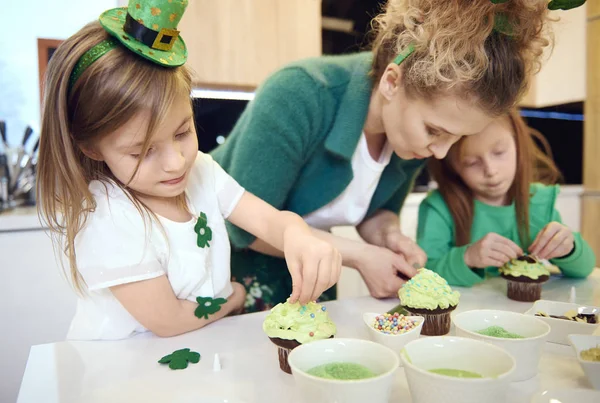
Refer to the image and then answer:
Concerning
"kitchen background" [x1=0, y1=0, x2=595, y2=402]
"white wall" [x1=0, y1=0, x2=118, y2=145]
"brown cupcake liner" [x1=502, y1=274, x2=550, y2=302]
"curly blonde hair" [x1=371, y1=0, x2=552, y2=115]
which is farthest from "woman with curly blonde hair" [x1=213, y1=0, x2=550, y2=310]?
"white wall" [x1=0, y1=0, x2=118, y2=145]

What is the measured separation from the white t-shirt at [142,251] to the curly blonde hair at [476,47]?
1.59ft

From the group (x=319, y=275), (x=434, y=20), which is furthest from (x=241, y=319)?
(x=434, y=20)

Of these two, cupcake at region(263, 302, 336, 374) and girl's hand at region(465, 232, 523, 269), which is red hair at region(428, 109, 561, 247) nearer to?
girl's hand at region(465, 232, 523, 269)

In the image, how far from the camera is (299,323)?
2.45ft

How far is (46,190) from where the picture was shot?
2.84 ft

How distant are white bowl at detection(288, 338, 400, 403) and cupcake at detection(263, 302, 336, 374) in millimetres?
73

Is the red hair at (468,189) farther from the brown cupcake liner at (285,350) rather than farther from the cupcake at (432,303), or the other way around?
the brown cupcake liner at (285,350)

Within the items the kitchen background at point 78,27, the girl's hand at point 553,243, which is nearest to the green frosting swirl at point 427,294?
the girl's hand at point 553,243

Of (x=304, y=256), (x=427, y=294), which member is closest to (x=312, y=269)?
(x=304, y=256)

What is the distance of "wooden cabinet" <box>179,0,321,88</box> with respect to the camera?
7.74ft

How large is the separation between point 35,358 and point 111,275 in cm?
17

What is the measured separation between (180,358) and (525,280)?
791mm

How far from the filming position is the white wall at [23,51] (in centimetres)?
240

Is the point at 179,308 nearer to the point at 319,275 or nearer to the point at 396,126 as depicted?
the point at 319,275
